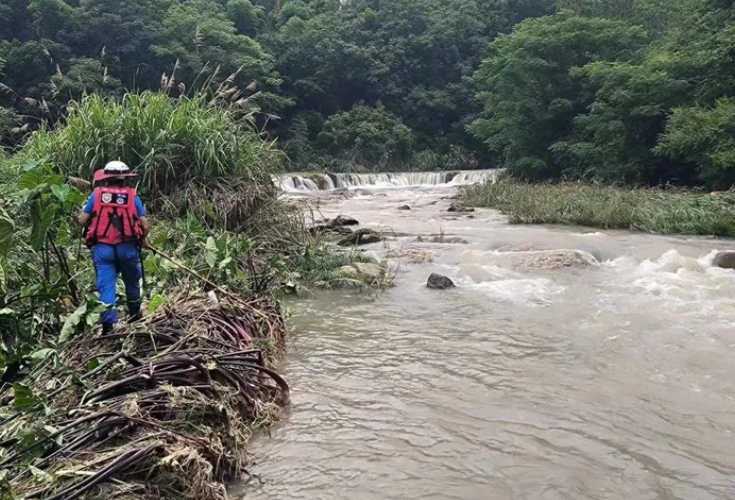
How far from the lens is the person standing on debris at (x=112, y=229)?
439 centimetres

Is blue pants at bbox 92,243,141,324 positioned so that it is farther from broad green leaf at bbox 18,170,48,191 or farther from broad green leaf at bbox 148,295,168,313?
broad green leaf at bbox 18,170,48,191

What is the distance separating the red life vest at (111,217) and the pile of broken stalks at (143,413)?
66 cm

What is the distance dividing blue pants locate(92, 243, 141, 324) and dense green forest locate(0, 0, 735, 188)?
4.87m

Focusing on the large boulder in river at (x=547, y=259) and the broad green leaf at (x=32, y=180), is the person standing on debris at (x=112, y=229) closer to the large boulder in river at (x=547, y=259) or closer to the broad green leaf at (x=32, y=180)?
the broad green leaf at (x=32, y=180)

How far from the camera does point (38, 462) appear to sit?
2.62 metres

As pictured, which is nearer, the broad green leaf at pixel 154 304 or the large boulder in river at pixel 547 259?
the broad green leaf at pixel 154 304

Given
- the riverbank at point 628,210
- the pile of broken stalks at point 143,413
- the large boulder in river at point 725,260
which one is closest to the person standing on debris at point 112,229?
A: the pile of broken stalks at point 143,413

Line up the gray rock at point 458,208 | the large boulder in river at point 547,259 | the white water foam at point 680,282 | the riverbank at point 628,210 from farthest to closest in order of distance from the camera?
the gray rock at point 458,208, the riverbank at point 628,210, the large boulder in river at point 547,259, the white water foam at point 680,282

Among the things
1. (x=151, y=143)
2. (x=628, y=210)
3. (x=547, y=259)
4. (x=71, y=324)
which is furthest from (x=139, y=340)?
(x=628, y=210)

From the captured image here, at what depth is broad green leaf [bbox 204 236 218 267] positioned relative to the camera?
5.55 metres

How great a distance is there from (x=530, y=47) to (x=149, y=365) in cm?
2471

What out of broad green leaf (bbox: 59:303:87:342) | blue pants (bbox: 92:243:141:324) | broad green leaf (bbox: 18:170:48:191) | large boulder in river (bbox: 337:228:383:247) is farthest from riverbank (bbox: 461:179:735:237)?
broad green leaf (bbox: 59:303:87:342)

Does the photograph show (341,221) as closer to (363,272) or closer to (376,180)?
(363,272)

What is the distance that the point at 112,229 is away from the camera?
440 cm
